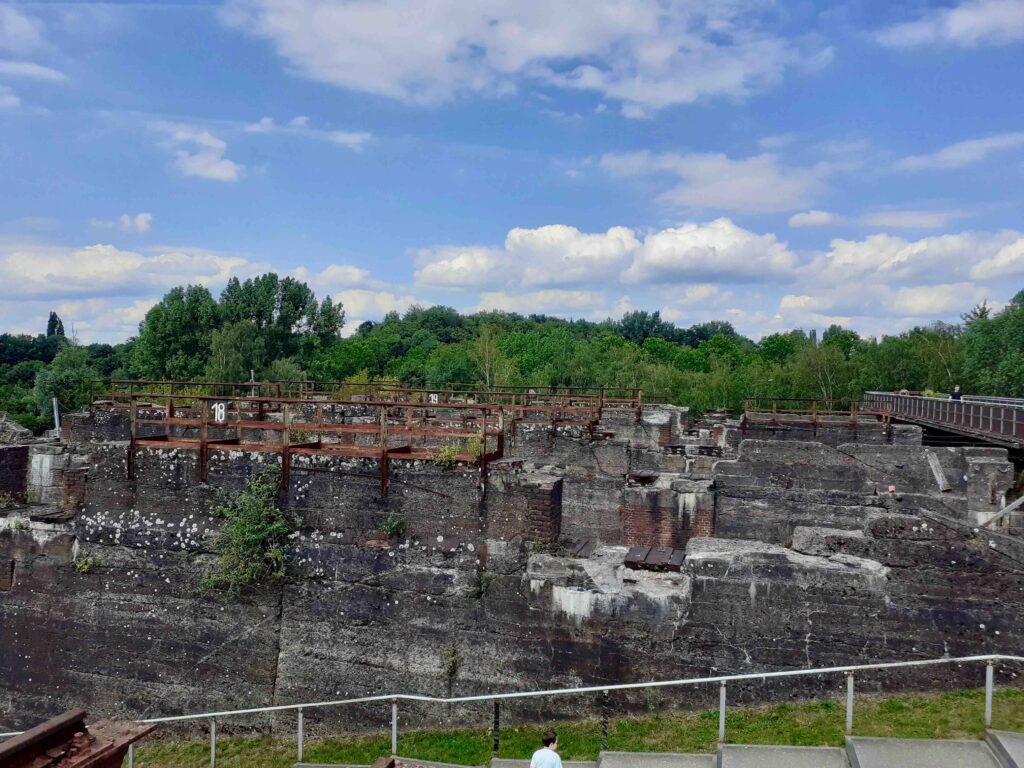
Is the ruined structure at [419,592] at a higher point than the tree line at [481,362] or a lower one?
lower

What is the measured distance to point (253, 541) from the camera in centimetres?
866

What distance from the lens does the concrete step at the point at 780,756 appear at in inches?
224

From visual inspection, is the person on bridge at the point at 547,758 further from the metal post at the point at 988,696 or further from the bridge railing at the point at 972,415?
the bridge railing at the point at 972,415

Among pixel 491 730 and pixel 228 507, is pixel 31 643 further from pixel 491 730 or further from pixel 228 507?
pixel 491 730

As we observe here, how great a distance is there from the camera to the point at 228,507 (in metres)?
8.91

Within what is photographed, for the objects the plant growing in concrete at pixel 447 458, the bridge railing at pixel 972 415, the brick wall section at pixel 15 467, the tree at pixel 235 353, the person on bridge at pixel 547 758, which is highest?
the tree at pixel 235 353

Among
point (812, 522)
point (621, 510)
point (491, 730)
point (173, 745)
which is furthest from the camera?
point (621, 510)

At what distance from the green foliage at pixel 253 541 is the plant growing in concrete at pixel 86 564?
5.50 feet

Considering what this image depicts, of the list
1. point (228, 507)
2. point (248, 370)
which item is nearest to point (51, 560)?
point (228, 507)

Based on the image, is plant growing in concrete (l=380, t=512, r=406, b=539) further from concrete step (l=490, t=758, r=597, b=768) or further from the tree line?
the tree line

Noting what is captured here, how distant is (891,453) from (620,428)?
7.38 m

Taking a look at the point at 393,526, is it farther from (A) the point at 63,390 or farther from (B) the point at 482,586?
(A) the point at 63,390

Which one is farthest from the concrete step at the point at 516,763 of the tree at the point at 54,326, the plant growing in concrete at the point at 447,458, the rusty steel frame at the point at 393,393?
the tree at the point at 54,326

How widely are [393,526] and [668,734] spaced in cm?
383
